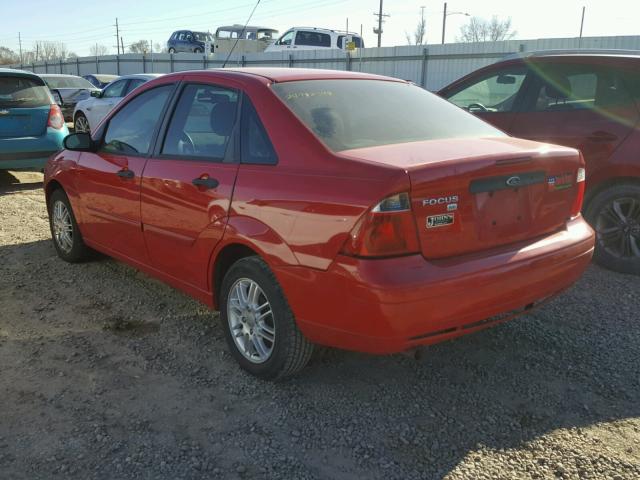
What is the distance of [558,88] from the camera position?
5395 millimetres

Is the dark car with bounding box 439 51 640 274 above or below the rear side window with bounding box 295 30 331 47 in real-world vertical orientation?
below

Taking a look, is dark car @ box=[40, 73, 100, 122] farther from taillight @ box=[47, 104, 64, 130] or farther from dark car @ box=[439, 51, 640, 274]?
dark car @ box=[439, 51, 640, 274]

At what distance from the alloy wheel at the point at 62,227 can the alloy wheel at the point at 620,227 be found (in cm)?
455

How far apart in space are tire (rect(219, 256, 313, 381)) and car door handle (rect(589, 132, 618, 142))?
11.1 feet

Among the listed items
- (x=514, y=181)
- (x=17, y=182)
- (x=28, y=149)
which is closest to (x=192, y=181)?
(x=514, y=181)

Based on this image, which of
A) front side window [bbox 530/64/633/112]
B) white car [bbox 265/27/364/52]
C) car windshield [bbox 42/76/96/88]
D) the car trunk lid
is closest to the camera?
the car trunk lid

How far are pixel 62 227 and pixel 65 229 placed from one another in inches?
2.4

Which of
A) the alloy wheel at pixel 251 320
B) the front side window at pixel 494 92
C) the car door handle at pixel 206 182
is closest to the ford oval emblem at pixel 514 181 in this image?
the alloy wheel at pixel 251 320

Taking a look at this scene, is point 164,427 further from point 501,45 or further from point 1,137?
point 501,45

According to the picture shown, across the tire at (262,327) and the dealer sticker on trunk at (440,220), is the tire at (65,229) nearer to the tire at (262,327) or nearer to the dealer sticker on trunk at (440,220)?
the tire at (262,327)

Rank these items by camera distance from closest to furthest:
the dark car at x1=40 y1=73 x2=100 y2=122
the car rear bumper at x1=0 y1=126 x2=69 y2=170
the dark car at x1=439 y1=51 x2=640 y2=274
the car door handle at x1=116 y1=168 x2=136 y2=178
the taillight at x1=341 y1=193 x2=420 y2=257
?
the taillight at x1=341 y1=193 x2=420 y2=257
the car door handle at x1=116 y1=168 x2=136 y2=178
the dark car at x1=439 y1=51 x2=640 y2=274
the car rear bumper at x1=0 y1=126 x2=69 y2=170
the dark car at x1=40 y1=73 x2=100 y2=122

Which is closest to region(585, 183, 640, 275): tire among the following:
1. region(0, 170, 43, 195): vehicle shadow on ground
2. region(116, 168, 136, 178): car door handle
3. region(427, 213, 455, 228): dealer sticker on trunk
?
region(427, 213, 455, 228): dealer sticker on trunk

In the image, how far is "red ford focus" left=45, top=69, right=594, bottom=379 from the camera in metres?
2.57

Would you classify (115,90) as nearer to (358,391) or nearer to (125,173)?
(125,173)
